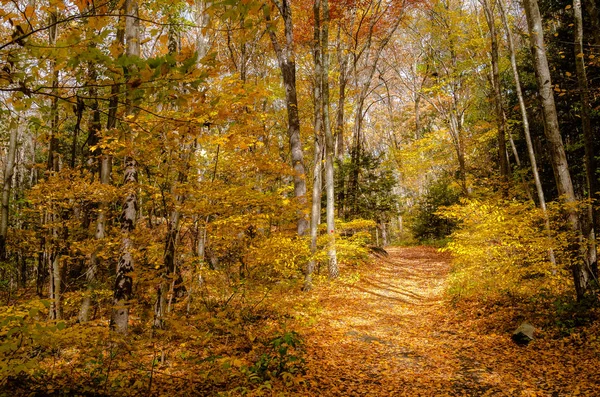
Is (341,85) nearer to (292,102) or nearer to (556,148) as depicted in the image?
(292,102)

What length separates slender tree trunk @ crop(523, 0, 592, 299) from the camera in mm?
6261

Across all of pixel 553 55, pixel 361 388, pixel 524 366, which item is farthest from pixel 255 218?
pixel 553 55

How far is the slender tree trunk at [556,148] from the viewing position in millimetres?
6261

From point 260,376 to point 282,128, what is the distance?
54.6 feet

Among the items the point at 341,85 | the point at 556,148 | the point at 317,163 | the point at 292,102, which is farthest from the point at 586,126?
the point at 341,85

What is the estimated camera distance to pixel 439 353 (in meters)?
6.08

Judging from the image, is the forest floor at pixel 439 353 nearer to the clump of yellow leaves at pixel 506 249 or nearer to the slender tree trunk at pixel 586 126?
the clump of yellow leaves at pixel 506 249

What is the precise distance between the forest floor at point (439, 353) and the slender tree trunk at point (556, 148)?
1.05 meters

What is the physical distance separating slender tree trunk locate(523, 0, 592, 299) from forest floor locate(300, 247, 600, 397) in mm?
1049

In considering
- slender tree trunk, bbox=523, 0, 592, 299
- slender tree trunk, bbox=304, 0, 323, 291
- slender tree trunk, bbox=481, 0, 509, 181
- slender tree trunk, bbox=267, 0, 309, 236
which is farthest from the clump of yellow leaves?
slender tree trunk, bbox=267, 0, 309, 236

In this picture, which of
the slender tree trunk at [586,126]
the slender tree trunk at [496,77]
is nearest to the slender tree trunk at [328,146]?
the slender tree trunk at [496,77]

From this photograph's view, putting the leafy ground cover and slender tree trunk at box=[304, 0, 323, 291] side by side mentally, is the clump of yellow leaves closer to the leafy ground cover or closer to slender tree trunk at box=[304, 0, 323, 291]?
the leafy ground cover

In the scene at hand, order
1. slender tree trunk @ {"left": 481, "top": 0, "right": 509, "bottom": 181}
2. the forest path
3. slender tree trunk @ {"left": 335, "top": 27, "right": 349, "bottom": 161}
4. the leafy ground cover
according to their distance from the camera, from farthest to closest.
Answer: slender tree trunk @ {"left": 335, "top": 27, "right": 349, "bottom": 161} < slender tree trunk @ {"left": 481, "top": 0, "right": 509, "bottom": 181} < the forest path < the leafy ground cover

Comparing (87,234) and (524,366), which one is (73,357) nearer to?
(87,234)
